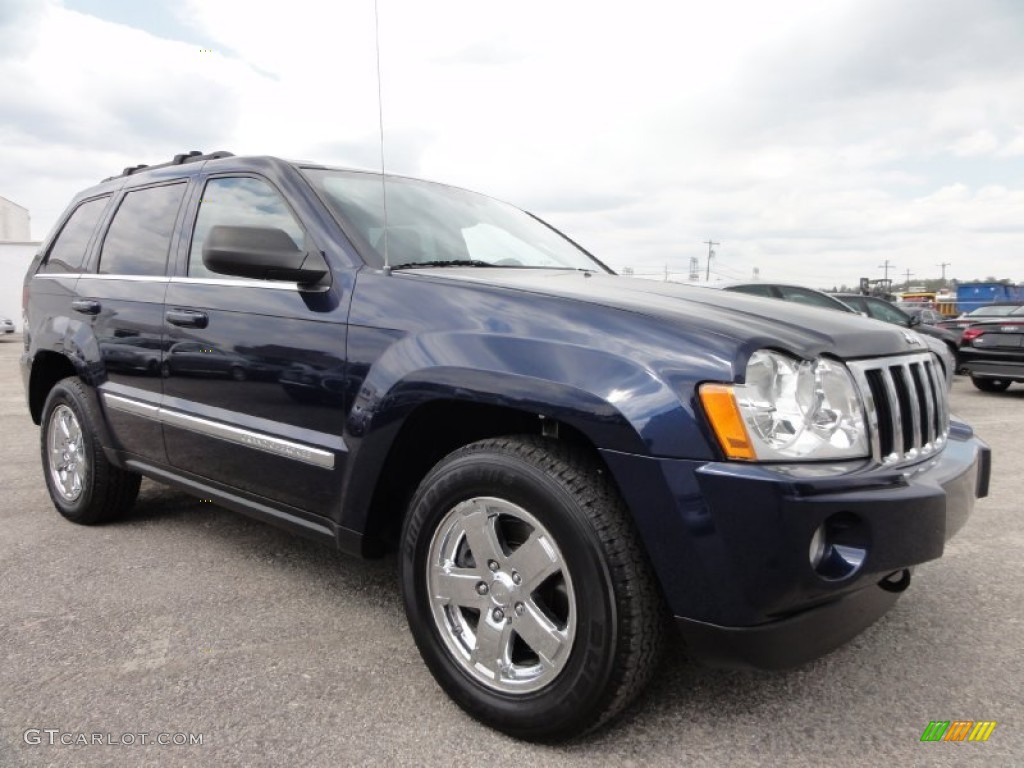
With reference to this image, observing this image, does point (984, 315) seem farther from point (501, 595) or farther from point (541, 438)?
point (501, 595)

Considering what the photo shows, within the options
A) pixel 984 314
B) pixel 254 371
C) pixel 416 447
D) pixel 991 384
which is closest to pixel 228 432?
pixel 254 371

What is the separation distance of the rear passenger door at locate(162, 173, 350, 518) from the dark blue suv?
0.01 meters

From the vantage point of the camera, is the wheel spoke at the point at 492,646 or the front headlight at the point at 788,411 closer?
the front headlight at the point at 788,411

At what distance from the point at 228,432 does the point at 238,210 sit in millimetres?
899

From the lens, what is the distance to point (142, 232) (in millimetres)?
3643

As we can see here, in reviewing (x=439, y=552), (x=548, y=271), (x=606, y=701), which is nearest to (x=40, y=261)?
(x=548, y=271)

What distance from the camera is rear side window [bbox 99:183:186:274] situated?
3457 millimetres

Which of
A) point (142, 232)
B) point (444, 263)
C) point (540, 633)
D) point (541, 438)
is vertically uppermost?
point (142, 232)

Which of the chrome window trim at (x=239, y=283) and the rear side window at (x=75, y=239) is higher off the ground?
the rear side window at (x=75, y=239)

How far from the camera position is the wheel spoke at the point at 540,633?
2.03 metres

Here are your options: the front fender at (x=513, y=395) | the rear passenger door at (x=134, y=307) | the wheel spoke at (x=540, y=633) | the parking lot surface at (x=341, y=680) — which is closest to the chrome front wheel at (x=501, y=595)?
the wheel spoke at (x=540, y=633)

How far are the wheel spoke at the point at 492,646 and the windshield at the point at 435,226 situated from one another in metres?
1.21

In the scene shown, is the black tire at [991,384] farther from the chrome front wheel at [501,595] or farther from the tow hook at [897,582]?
the chrome front wheel at [501,595]

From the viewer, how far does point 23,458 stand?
568 centimetres
